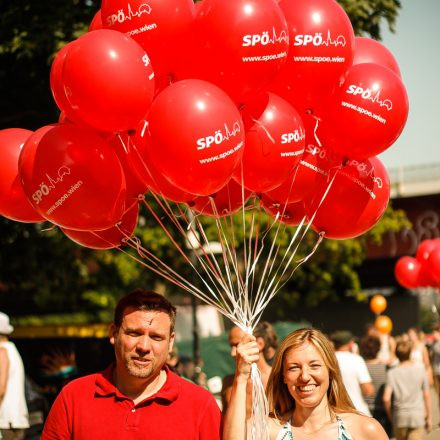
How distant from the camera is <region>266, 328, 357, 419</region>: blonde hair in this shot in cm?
427

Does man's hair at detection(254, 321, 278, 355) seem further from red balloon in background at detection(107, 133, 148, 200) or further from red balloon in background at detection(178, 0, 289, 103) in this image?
red balloon in background at detection(178, 0, 289, 103)

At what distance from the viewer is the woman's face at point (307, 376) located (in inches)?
165

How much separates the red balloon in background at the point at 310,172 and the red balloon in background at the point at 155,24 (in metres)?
1.08

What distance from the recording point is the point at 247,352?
405 cm

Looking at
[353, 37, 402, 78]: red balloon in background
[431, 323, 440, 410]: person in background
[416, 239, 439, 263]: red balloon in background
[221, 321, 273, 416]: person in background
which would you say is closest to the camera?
[353, 37, 402, 78]: red balloon in background

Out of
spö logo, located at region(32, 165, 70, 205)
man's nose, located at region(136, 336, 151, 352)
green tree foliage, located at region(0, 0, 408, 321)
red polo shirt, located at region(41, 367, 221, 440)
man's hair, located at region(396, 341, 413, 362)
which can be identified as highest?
green tree foliage, located at region(0, 0, 408, 321)

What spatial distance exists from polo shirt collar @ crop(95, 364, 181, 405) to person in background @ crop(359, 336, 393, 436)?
5.49 metres

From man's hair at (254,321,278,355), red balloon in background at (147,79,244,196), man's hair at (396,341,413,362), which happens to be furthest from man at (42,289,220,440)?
man's hair at (396,341,413,362)

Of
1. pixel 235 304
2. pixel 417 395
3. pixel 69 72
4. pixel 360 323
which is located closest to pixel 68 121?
pixel 69 72

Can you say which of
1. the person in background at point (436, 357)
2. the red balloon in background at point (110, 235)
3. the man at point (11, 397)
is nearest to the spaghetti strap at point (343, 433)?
the red balloon in background at point (110, 235)

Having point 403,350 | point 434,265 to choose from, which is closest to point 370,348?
point 403,350

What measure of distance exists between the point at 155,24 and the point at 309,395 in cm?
216

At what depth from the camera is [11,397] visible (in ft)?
26.2

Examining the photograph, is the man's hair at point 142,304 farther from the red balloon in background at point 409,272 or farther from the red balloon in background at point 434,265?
the red balloon in background at point 409,272
